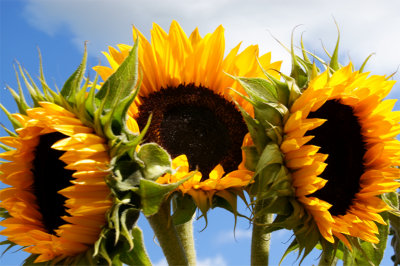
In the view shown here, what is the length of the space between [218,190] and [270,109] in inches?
17.7

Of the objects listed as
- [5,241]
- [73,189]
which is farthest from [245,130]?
[5,241]

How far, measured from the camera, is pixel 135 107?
10.7 ft

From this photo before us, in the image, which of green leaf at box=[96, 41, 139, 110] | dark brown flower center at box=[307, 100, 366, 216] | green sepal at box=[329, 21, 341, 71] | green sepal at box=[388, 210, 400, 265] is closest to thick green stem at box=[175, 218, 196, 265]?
dark brown flower center at box=[307, 100, 366, 216]

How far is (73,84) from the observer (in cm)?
269

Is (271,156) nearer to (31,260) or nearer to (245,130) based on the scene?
(245,130)

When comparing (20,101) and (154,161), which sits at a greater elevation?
(20,101)

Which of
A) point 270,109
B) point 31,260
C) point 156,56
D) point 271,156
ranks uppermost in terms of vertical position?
point 156,56

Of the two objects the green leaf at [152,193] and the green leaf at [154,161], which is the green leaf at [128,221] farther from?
the green leaf at [154,161]

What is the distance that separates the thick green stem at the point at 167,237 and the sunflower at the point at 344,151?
61cm

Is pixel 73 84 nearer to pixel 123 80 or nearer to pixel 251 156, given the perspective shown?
pixel 123 80

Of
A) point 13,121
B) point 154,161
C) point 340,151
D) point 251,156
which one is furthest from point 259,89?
point 13,121

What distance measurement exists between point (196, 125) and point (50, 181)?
921 mm

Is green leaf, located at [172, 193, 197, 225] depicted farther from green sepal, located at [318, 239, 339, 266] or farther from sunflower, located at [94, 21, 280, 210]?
green sepal, located at [318, 239, 339, 266]

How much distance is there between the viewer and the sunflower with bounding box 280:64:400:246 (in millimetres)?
2787
